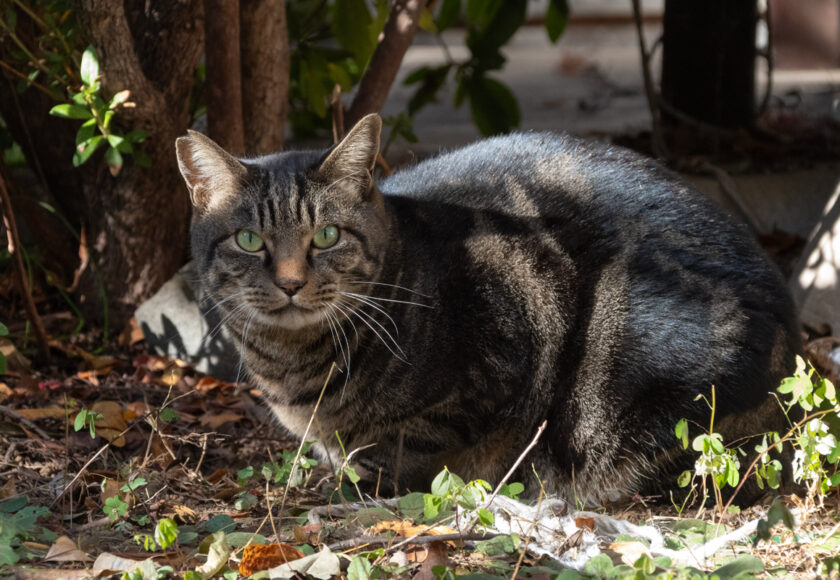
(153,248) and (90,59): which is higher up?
(90,59)

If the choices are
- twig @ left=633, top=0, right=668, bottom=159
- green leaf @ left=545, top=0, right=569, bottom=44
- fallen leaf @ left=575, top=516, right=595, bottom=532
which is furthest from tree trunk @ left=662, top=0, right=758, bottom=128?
fallen leaf @ left=575, top=516, right=595, bottom=532

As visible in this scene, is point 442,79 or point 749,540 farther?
point 442,79

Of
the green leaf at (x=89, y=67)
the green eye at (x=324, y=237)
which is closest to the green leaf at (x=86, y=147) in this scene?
the green leaf at (x=89, y=67)

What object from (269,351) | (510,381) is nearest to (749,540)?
(510,381)

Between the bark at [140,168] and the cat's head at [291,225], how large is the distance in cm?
69

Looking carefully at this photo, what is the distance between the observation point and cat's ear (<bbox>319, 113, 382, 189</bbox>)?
238cm

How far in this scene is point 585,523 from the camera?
206 cm

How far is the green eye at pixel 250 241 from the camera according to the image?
2391 mm

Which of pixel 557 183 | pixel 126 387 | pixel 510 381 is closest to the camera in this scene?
pixel 510 381

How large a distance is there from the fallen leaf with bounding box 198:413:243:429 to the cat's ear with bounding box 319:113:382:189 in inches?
38.5

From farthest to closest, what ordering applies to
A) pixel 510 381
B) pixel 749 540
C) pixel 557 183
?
pixel 557 183 → pixel 510 381 → pixel 749 540

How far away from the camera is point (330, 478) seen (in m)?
2.58

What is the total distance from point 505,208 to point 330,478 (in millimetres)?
900

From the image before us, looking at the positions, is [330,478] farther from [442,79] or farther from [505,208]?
[442,79]
